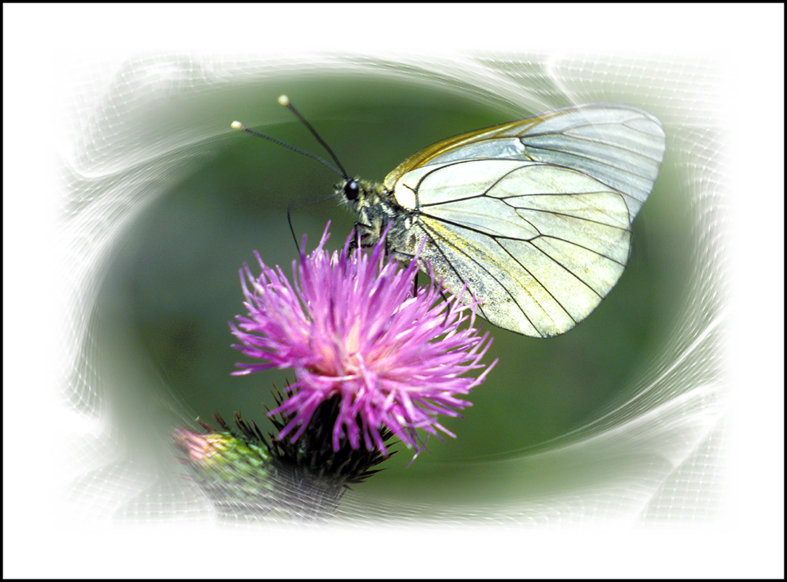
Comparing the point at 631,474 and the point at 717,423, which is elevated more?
the point at 717,423

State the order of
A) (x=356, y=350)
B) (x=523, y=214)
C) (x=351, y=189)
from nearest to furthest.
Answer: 1. (x=356, y=350)
2. (x=351, y=189)
3. (x=523, y=214)

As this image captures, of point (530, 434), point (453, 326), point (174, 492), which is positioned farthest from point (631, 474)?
point (174, 492)

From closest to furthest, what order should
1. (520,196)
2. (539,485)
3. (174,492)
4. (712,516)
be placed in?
(174,492), (712,516), (539,485), (520,196)

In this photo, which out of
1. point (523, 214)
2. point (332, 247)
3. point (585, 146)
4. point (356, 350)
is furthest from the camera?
point (332, 247)

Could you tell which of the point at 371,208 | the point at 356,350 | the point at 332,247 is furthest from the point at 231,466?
the point at 332,247

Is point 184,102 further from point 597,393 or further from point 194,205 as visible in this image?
point 597,393

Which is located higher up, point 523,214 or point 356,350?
point 523,214

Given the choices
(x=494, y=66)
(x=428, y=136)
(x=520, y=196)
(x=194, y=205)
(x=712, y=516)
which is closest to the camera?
(x=712, y=516)

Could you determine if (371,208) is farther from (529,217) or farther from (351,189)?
(529,217)
